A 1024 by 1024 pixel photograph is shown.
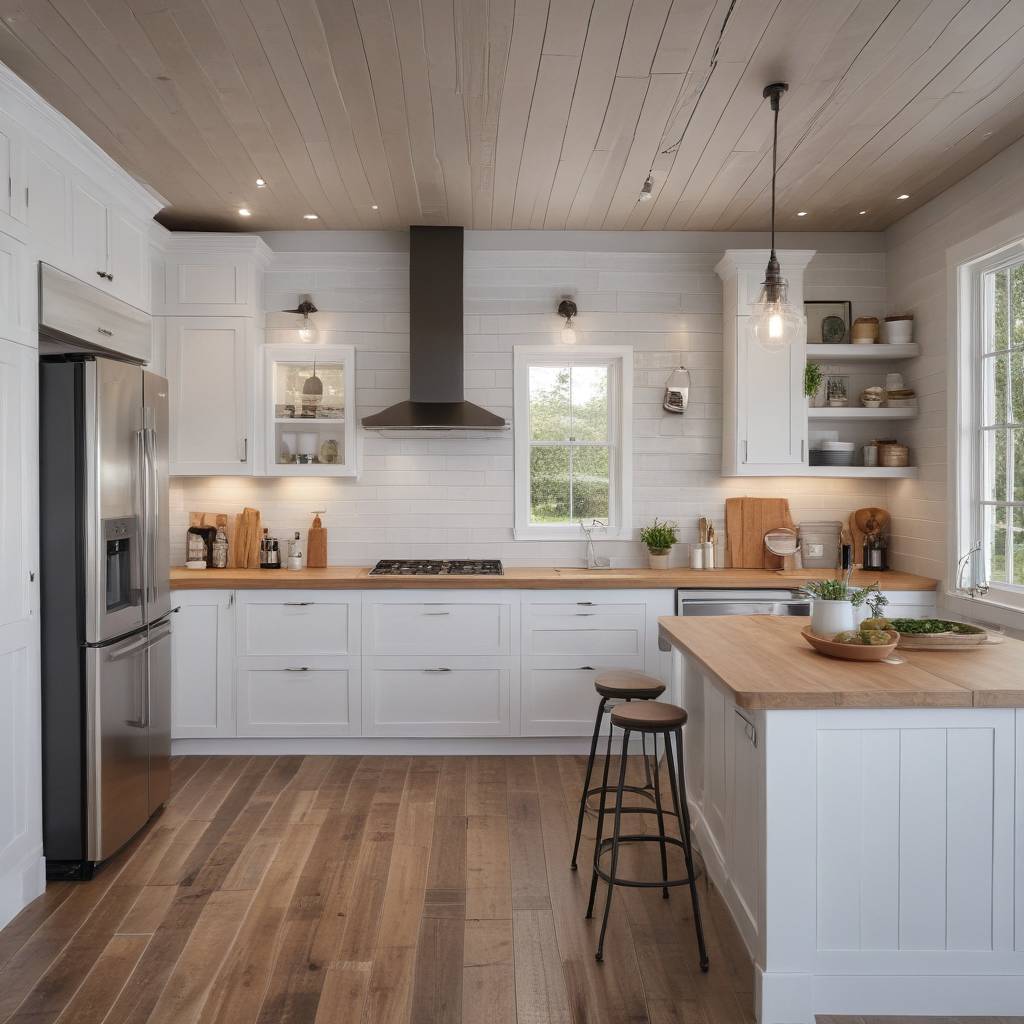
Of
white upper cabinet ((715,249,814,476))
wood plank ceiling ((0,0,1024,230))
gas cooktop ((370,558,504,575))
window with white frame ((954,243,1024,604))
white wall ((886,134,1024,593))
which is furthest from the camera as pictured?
white upper cabinet ((715,249,814,476))

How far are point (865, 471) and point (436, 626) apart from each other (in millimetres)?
2621

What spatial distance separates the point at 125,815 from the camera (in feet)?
10.8

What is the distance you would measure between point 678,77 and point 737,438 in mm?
2192

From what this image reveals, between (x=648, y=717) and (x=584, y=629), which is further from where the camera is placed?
(x=584, y=629)

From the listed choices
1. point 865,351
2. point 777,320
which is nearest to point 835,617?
point 777,320

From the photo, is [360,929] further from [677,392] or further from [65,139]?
[677,392]

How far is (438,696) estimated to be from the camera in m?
4.50

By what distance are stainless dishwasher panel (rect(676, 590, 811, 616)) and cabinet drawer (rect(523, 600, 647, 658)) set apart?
0.85ft

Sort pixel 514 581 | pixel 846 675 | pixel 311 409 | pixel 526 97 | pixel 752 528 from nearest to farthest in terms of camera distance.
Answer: pixel 846 675 < pixel 526 97 < pixel 514 581 < pixel 311 409 < pixel 752 528

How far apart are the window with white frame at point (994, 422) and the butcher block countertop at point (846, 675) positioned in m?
1.30

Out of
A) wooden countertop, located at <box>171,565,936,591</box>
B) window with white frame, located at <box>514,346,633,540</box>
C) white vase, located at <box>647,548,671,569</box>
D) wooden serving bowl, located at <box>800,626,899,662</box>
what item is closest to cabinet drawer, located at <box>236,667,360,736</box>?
wooden countertop, located at <box>171,565,936,591</box>

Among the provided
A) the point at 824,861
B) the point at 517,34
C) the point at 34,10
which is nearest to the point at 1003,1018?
the point at 824,861

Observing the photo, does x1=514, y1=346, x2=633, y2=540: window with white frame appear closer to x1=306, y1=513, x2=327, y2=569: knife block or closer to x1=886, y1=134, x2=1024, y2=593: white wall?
x1=306, y1=513, x2=327, y2=569: knife block

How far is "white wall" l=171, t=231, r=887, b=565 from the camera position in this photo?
16.4 feet
